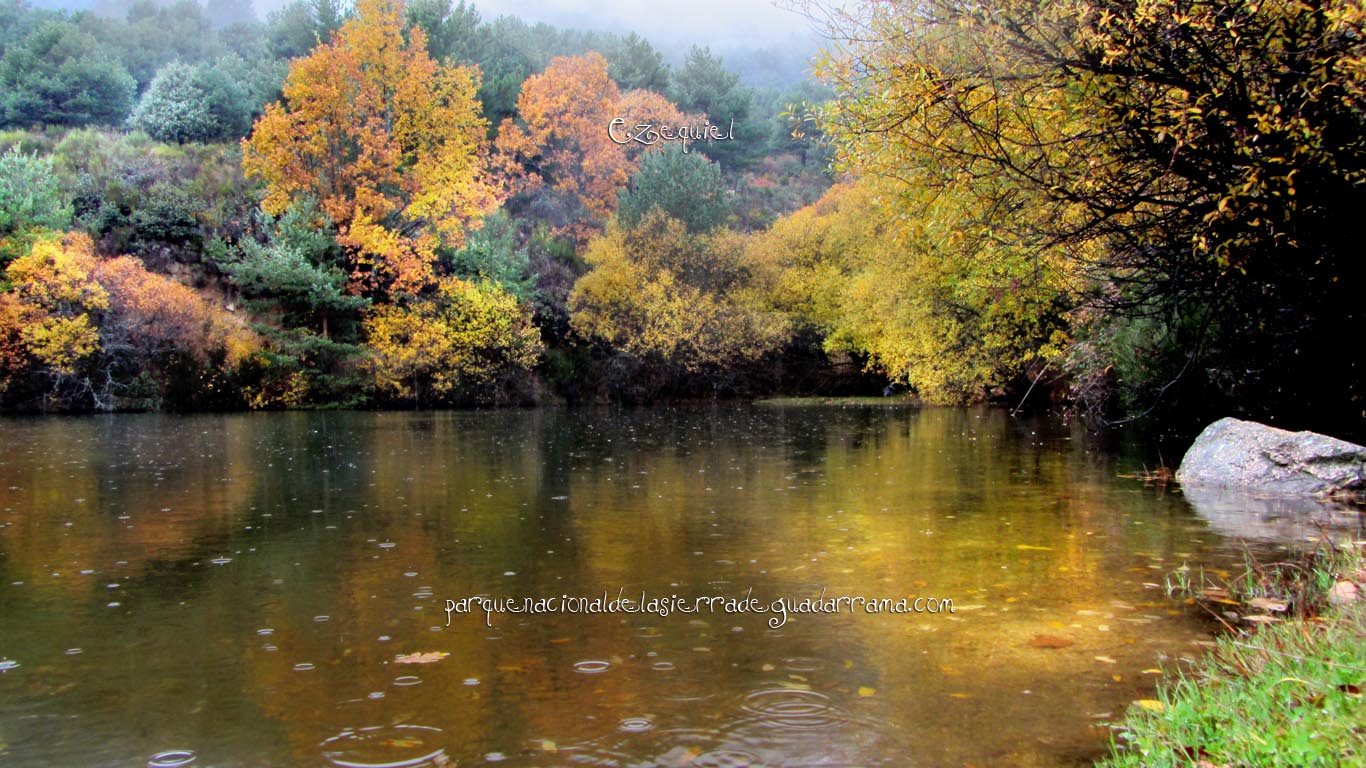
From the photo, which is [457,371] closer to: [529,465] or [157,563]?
[529,465]

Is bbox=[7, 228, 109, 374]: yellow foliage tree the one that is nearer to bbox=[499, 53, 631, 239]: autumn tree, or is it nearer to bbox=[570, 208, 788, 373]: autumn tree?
bbox=[570, 208, 788, 373]: autumn tree

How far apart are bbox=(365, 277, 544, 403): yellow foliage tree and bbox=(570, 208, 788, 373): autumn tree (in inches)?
166

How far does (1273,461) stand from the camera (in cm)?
1402

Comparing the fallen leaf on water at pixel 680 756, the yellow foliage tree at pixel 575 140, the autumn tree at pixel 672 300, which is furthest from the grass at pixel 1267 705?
the yellow foliage tree at pixel 575 140

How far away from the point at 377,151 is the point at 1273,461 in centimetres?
3855

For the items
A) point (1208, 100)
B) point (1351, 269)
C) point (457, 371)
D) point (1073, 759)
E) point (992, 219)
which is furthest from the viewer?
point (457, 371)

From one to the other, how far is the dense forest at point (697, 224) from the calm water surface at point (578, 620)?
3590mm

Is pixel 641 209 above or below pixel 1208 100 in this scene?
above

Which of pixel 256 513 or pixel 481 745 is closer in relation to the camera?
pixel 481 745

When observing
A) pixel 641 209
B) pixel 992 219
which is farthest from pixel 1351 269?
pixel 641 209

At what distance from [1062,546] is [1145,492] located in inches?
187

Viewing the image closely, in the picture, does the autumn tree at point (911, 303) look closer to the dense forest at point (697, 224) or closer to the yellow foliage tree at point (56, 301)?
the dense forest at point (697, 224)

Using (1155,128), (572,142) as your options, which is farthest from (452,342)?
(1155,128)

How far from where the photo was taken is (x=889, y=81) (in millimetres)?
11367
